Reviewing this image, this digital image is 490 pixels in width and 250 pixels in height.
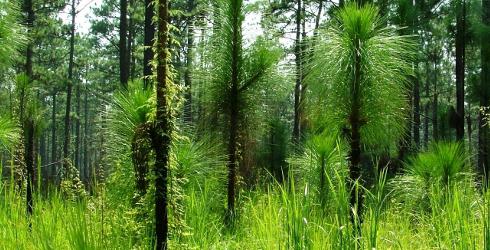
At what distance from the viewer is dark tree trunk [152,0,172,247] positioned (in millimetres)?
3746

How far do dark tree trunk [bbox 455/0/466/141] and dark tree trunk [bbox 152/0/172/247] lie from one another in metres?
11.4

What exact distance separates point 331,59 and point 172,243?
2539 mm

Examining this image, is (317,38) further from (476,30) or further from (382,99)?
(476,30)

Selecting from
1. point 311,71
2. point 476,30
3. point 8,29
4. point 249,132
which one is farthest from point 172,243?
point 476,30

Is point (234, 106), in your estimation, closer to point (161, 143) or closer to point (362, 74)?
point (362, 74)

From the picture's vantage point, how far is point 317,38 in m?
5.57

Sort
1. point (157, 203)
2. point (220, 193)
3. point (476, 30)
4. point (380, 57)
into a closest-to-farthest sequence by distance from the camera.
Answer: point (157, 203)
point (380, 57)
point (220, 193)
point (476, 30)

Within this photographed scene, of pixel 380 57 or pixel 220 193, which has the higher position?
pixel 380 57

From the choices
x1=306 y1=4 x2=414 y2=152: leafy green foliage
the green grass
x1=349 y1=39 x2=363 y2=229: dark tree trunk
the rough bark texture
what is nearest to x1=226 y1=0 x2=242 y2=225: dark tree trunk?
the rough bark texture

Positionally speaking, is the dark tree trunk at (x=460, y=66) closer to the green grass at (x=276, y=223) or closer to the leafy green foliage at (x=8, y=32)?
the green grass at (x=276, y=223)

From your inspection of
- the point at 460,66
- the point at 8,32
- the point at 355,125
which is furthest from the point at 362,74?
the point at 460,66

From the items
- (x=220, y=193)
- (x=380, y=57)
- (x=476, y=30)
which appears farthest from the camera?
(x=476, y=30)

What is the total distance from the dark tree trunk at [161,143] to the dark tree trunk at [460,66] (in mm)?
11445

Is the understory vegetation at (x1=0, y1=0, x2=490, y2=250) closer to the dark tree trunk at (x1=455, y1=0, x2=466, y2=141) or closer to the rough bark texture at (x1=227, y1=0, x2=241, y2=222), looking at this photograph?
the rough bark texture at (x1=227, y1=0, x2=241, y2=222)
